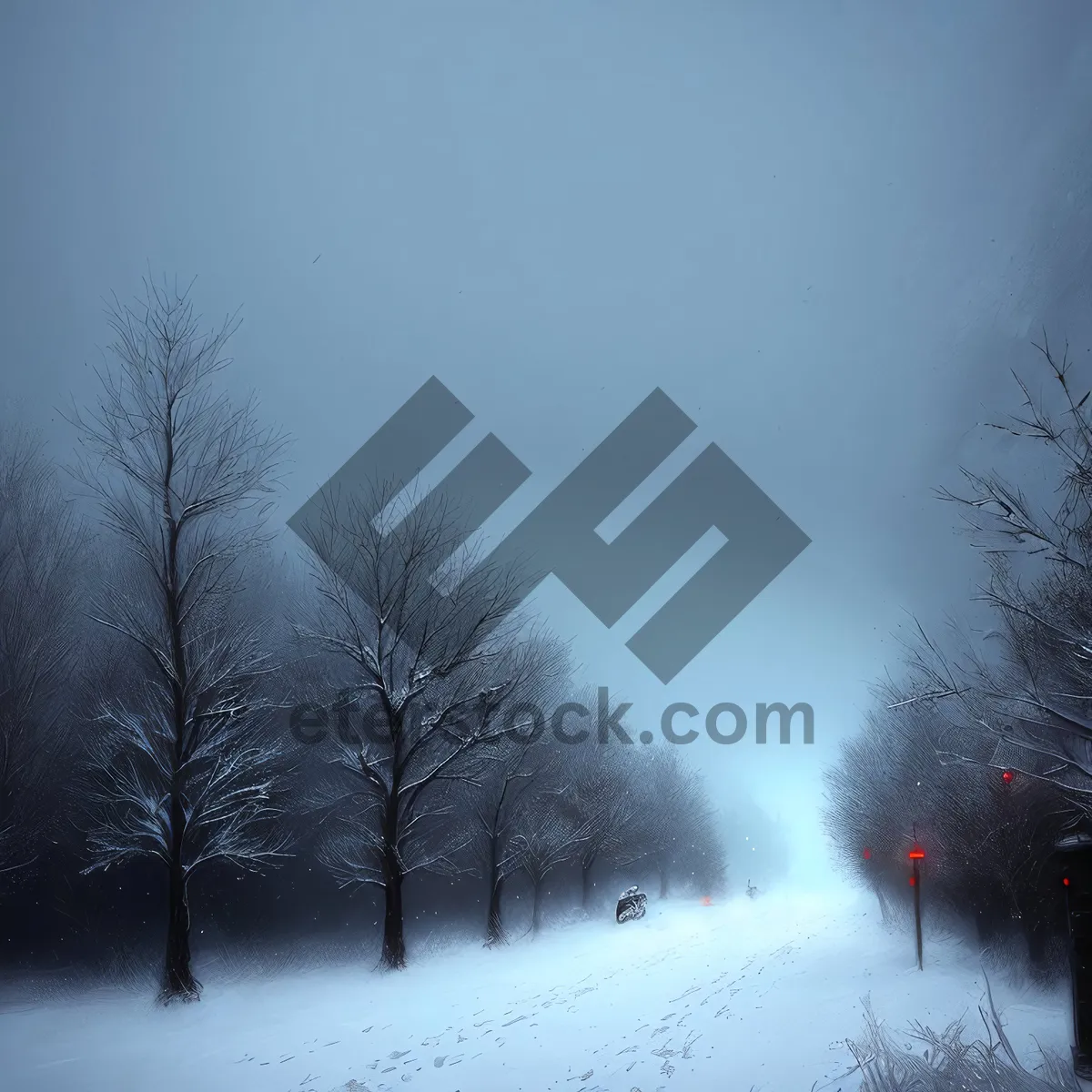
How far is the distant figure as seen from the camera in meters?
26.2

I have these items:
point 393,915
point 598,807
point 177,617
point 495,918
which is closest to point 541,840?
point 495,918

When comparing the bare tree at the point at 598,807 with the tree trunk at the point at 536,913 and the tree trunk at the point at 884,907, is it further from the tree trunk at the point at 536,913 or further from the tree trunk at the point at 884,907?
the tree trunk at the point at 884,907

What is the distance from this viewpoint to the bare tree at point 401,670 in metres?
14.9

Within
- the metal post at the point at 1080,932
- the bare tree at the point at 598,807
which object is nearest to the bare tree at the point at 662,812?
the bare tree at the point at 598,807

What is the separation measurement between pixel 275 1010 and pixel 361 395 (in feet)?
212

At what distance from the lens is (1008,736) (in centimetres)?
694

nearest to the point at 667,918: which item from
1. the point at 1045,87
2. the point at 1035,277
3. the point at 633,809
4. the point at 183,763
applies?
the point at 633,809

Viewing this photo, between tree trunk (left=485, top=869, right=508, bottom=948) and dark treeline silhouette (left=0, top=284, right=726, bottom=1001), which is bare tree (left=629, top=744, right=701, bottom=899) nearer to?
tree trunk (left=485, top=869, right=508, bottom=948)

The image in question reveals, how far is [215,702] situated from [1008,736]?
45.4ft

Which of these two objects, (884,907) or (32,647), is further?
(884,907)

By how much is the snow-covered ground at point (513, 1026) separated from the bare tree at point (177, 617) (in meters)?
2.03

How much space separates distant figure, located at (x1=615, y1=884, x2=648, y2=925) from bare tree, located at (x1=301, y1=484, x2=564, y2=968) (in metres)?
10.7

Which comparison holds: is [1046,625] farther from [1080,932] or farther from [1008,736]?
[1080,932]

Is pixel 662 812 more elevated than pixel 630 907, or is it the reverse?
pixel 662 812
